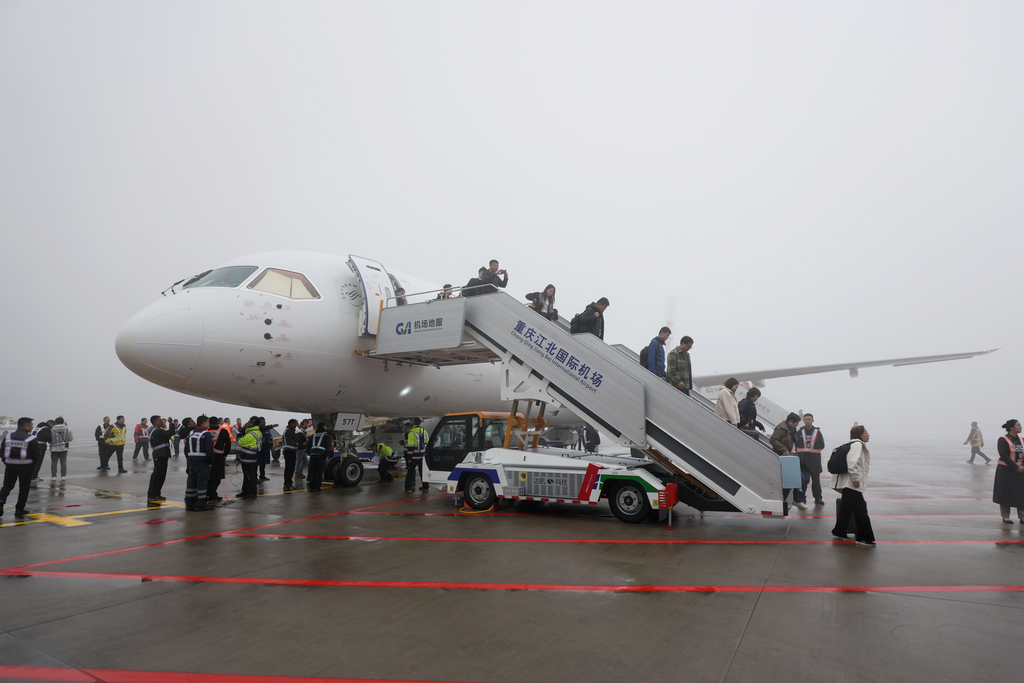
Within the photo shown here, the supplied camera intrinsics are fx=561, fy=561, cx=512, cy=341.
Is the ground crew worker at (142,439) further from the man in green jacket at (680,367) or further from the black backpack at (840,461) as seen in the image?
the black backpack at (840,461)

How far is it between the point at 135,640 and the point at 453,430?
7.71 meters

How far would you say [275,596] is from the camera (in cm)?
521

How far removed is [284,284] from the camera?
11.1 meters

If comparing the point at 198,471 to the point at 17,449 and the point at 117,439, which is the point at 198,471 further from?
the point at 117,439

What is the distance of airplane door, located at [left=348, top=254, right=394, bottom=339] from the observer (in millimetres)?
11812

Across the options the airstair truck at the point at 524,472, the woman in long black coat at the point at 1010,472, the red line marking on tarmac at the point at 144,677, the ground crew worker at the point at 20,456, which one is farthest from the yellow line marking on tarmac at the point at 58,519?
the woman in long black coat at the point at 1010,472

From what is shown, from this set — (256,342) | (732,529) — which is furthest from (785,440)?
(256,342)

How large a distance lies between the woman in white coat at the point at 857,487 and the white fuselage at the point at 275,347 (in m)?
9.02

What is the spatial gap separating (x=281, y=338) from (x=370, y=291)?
2154 millimetres

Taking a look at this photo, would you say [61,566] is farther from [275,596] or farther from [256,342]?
[256,342]

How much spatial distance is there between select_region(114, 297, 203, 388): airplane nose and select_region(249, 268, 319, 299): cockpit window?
1.40 metres

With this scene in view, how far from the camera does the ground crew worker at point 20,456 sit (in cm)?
922

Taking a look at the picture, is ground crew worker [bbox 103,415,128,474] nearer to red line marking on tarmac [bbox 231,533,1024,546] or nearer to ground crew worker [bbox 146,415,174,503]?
ground crew worker [bbox 146,415,174,503]

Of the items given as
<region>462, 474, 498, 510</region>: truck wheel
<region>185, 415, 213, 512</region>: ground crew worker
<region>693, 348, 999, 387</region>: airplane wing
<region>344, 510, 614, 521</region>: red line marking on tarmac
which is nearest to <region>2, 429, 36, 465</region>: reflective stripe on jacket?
<region>185, 415, 213, 512</region>: ground crew worker
